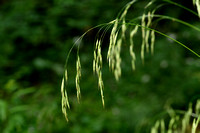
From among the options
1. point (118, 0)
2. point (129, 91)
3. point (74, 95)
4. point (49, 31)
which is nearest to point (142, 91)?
point (129, 91)

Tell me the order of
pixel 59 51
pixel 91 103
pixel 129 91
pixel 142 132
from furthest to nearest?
pixel 59 51 → pixel 129 91 → pixel 91 103 → pixel 142 132

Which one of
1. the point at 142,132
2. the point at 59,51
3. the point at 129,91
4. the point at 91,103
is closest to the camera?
the point at 142,132

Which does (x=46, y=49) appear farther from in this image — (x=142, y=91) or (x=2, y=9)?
(x=142, y=91)

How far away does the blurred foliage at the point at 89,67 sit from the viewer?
2.46 metres

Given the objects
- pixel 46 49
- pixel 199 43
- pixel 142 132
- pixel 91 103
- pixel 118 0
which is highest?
pixel 118 0

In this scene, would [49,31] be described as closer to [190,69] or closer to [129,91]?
[129,91]

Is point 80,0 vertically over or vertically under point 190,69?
over

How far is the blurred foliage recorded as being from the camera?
8.05ft

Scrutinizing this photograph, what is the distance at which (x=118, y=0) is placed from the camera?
9.61ft

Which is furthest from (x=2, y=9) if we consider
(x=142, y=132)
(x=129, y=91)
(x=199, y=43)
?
(x=199, y=43)

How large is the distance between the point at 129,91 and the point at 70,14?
109 cm

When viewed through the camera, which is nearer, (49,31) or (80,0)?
(80,0)

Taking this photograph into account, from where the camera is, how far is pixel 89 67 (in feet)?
10.4

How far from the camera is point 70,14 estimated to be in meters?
3.00
